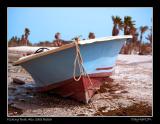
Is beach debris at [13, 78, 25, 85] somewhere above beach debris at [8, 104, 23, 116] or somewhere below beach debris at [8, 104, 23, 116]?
above

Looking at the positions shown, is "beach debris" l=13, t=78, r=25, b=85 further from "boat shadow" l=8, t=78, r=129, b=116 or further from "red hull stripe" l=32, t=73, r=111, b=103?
"red hull stripe" l=32, t=73, r=111, b=103

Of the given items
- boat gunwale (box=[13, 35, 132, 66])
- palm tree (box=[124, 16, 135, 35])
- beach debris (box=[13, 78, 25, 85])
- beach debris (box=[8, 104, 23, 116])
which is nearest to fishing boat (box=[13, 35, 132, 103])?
boat gunwale (box=[13, 35, 132, 66])

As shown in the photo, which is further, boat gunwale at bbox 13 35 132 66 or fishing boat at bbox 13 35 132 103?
fishing boat at bbox 13 35 132 103

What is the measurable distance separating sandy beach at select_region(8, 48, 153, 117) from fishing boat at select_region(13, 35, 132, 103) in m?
0.12

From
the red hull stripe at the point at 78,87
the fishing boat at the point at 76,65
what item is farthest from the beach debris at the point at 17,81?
the red hull stripe at the point at 78,87

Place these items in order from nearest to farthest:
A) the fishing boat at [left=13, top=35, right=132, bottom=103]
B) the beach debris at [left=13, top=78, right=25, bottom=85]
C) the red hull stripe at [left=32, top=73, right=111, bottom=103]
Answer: the fishing boat at [left=13, top=35, right=132, bottom=103], the red hull stripe at [left=32, top=73, right=111, bottom=103], the beach debris at [left=13, top=78, right=25, bottom=85]

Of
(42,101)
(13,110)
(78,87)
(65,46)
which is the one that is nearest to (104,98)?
(78,87)

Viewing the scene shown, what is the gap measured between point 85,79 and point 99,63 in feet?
0.91

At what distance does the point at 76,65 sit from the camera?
13.9 feet

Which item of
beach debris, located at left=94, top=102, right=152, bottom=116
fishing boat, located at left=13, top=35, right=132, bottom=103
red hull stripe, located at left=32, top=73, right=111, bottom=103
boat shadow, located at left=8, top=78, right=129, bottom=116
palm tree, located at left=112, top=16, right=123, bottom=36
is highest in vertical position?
palm tree, located at left=112, top=16, right=123, bottom=36

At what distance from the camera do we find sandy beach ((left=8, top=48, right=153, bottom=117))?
425cm

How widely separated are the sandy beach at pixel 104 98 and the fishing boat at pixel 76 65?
122 millimetres
